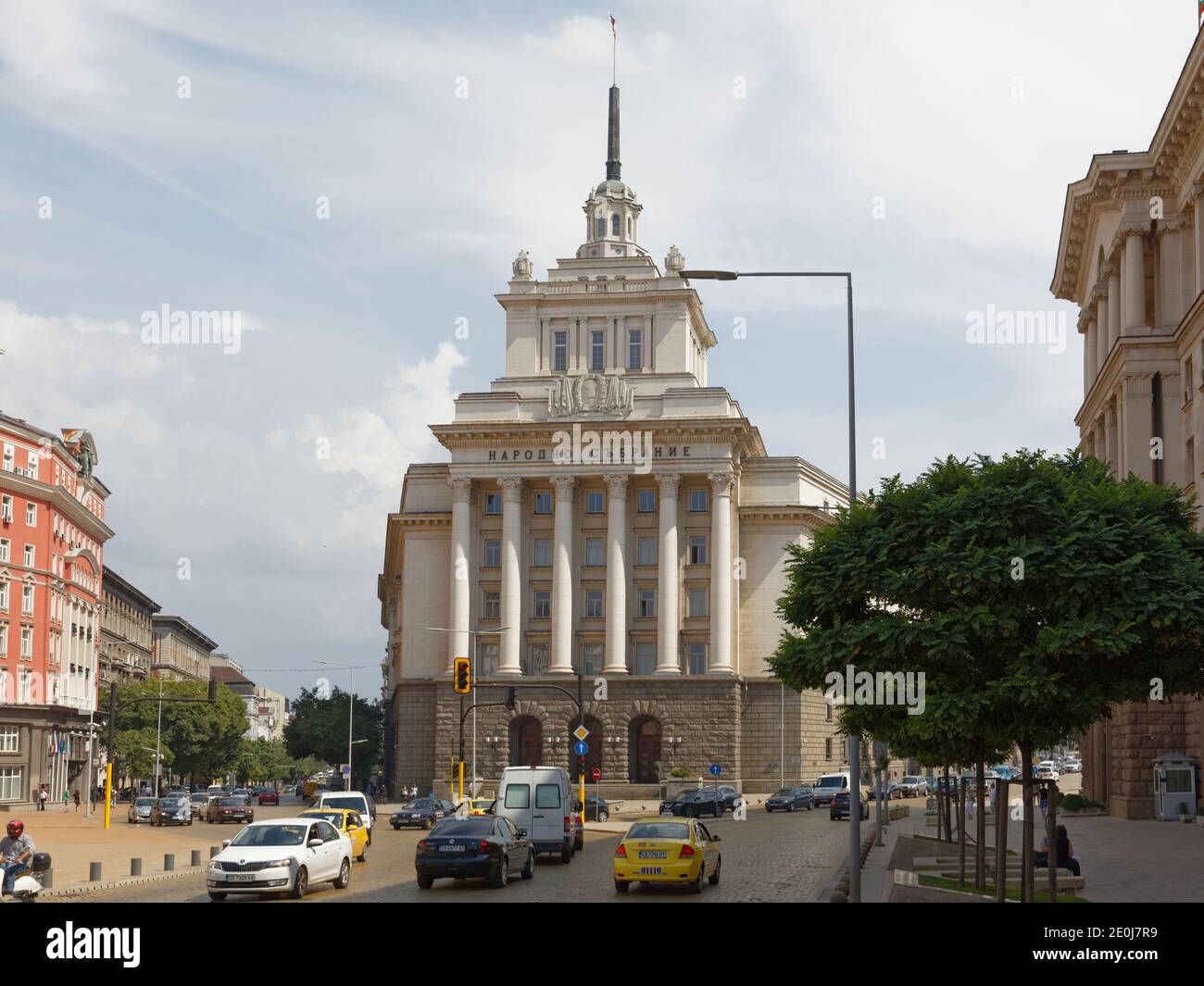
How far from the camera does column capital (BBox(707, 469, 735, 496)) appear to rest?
9569 cm

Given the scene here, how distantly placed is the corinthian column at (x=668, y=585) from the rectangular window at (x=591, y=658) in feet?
12.5

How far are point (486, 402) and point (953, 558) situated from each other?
243 ft

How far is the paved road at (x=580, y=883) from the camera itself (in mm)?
31828

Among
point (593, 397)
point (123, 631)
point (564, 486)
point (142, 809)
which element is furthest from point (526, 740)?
point (123, 631)

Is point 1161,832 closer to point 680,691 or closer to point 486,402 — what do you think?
point 680,691

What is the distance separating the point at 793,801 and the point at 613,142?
53.7m

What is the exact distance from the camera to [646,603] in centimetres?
9731

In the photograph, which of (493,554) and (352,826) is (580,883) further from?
(493,554)

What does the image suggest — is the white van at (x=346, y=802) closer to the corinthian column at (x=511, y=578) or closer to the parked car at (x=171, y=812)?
the parked car at (x=171, y=812)

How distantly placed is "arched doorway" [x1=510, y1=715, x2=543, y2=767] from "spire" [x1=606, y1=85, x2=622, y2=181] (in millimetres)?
39854

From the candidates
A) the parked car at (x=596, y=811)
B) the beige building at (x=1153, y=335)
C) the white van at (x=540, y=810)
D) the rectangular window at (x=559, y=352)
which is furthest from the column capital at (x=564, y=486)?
the white van at (x=540, y=810)

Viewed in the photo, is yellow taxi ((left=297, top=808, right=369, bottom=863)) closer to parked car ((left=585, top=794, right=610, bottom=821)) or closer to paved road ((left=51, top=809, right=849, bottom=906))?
paved road ((left=51, top=809, right=849, bottom=906))

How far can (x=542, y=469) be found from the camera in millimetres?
97312
